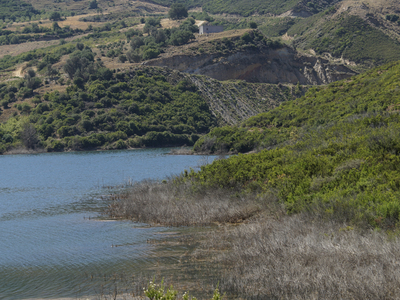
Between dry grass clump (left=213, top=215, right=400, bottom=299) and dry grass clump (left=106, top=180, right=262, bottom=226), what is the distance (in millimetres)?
4357

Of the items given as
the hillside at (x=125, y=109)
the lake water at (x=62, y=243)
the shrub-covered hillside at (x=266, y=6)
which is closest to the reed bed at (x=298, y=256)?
the lake water at (x=62, y=243)

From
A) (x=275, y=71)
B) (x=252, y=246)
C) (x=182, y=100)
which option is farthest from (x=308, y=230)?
(x=275, y=71)

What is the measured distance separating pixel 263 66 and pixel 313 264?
349ft

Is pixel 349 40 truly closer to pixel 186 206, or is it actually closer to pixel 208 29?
pixel 208 29

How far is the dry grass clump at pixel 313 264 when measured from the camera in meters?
8.41

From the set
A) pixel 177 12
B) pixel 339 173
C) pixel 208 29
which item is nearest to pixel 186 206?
pixel 339 173

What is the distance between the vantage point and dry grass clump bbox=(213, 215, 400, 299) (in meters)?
8.41

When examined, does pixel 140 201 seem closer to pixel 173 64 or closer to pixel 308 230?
pixel 308 230

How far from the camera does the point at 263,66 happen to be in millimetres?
112250

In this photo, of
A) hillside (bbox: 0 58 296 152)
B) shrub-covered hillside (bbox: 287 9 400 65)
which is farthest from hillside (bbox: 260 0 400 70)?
hillside (bbox: 0 58 296 152)

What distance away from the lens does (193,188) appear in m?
20.5

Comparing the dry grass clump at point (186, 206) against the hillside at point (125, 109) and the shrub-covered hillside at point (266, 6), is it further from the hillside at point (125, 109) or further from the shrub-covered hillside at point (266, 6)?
the shrub-covered hillside at point (266, 6)

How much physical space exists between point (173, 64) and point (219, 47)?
13884mm

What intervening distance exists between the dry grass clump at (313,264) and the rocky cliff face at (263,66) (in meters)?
94.5
